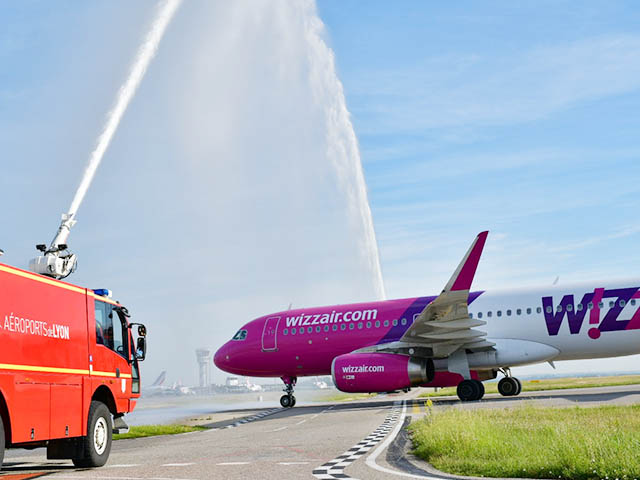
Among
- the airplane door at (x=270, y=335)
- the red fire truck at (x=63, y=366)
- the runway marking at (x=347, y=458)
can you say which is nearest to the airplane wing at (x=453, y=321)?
the runway marking at (x=347, y=458)

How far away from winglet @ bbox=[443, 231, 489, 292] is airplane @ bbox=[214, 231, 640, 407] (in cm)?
3

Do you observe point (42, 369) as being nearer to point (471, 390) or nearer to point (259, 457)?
point (259, 457)

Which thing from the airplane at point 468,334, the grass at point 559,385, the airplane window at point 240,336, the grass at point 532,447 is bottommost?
the grass at point 532,447

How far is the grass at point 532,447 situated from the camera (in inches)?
335

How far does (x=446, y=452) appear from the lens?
1117 centimetres

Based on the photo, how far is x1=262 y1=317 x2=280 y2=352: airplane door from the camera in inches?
1271

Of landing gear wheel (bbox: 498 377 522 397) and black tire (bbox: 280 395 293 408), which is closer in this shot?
landing gear wheel (bbox: 498 377 522 397)

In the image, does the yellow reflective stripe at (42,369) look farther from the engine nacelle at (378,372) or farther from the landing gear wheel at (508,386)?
the landing gear wheel at (508,386)

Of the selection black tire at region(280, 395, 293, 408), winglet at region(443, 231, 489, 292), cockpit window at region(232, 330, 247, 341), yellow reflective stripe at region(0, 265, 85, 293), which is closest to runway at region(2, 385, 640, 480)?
yellow reflective stripe at region(0, 265, 85, 293)

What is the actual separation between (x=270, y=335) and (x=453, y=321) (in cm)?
979

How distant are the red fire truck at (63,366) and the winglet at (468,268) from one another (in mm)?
12071

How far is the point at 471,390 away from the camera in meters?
26.8

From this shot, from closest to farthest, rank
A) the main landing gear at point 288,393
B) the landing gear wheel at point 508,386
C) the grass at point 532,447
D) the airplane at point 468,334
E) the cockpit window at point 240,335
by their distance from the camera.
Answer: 1. the grass at point 532,447
2. the airplane at point 468,334
3. the landing gear wheel at point 508,386
4. the main landing gear at point 288,393
5. the cockpit window at point 240,335

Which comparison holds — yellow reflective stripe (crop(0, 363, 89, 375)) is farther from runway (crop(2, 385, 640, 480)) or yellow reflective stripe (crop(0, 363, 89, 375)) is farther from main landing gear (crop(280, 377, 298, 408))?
main landing gear (crop(280, 377, 298, 408))
